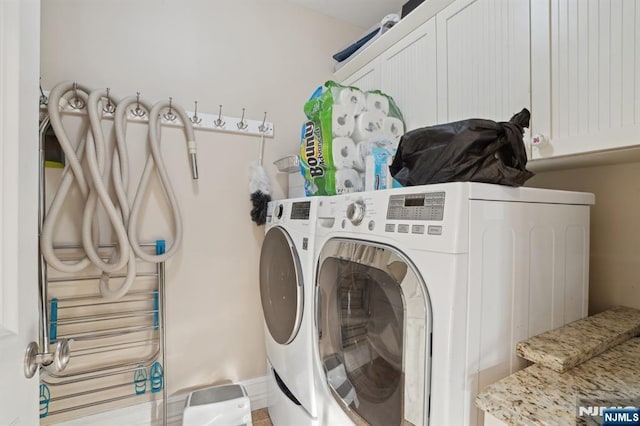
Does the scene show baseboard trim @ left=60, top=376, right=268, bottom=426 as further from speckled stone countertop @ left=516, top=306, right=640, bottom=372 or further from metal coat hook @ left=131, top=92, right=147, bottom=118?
speckled stone countertop @ left=516, top=306, right=640, bottom=372

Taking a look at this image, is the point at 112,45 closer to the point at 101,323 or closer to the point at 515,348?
the point at 101,323

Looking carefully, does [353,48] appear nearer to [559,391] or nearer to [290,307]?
[290,307]

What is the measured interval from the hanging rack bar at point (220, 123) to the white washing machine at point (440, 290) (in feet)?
3.45

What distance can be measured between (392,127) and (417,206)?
81 centimetres

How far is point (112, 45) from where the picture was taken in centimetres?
154

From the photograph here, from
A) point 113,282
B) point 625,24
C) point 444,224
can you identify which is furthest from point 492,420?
point 113,282

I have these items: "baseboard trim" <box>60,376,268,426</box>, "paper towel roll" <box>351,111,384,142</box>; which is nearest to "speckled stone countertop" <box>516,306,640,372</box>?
"paper towel roll" <box>351,111,384,142</box>

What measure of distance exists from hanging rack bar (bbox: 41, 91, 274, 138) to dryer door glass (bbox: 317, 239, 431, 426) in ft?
3.60

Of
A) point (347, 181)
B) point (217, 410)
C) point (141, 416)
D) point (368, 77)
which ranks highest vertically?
point (368, 77)

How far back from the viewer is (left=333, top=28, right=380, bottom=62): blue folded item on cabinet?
173 cm

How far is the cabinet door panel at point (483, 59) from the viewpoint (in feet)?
3.40

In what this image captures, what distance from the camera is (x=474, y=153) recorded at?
2.58 feet

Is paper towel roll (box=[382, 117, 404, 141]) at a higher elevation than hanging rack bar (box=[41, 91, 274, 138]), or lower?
lower

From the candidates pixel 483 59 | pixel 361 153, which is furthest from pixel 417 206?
pixel 483 59
